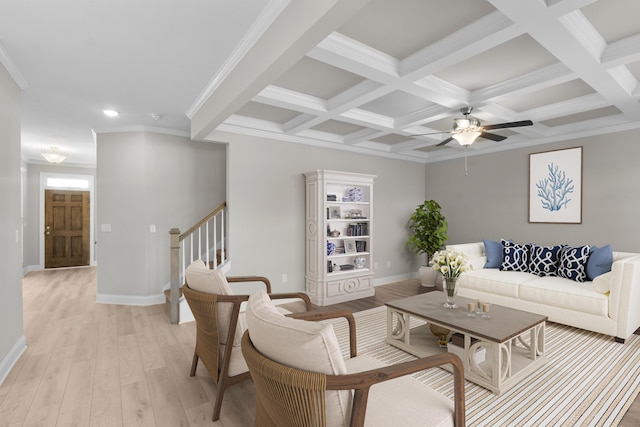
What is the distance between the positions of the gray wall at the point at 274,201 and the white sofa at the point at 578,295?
2.12 m

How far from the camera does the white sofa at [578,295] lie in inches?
124

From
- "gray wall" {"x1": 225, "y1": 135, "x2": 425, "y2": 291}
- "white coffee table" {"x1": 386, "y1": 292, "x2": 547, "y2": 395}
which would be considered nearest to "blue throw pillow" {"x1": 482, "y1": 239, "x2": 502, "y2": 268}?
"white coffee table" {"x1": 386, "y1": 292, "x2": 547, "y2": 395}

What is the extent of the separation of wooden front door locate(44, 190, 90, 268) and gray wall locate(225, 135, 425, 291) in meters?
5.58

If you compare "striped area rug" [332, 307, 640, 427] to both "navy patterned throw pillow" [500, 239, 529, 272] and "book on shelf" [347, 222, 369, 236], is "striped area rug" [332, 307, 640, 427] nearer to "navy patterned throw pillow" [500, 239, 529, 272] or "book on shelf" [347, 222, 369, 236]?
"navy patterned throw pillow" [500, 239, 529, 272]

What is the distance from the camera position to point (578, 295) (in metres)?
3.41

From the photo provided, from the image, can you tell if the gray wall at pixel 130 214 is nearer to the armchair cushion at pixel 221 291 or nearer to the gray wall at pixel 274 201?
the gray wall at pixel 274 201

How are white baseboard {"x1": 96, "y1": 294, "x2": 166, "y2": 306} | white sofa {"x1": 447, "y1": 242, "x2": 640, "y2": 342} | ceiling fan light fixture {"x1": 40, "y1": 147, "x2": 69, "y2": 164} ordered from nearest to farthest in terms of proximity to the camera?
white sofa {"x1": 447, "y1": 242, "x2": 640, "y2": 342}
white baseboard {"x1": 96, "y1": 294, "x2": 166, "y2": 306}
ceiling fan light fixture {"x1": 40, "y1": 147, "x2": 69, "y2": 164}

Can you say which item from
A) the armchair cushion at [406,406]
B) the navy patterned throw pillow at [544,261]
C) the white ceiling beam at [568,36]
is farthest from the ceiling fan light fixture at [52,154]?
the navy patterned throw pillow at [544,261]

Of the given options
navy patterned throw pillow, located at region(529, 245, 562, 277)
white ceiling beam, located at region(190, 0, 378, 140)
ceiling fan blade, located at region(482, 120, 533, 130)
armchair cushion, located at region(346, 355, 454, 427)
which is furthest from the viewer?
navy patterned throw pillow, located at region(529, 245, 562, 277)

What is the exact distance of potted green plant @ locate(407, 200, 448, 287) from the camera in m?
5.64

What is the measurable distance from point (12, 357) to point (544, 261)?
590cm

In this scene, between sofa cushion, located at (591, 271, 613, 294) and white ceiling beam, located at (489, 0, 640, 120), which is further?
sofa cushion, located at (591, 271, 613, 294)

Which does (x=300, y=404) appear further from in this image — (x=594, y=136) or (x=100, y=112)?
(x=594, y=136)

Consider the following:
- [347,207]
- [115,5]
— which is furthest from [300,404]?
[347,207]
